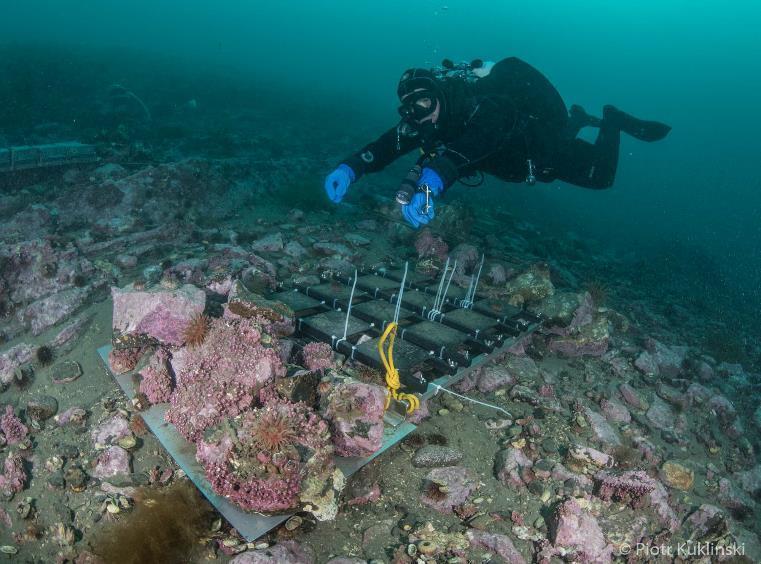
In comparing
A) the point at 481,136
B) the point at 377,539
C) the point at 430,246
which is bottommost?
the point at 377,539

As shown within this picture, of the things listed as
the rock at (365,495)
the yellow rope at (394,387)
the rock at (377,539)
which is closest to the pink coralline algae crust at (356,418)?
the rock at (365,495)

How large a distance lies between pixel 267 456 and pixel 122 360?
2.31m

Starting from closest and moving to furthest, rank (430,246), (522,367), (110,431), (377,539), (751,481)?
(377,539), (110,431), (751,481), (522,367), (430,246)

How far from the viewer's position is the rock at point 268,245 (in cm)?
838

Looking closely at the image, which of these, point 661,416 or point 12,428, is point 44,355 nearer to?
point 12,428

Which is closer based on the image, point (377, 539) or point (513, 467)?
point (377, 539)

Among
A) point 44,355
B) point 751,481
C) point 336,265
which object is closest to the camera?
point 751,481

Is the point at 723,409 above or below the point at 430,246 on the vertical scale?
below

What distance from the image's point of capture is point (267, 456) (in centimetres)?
318

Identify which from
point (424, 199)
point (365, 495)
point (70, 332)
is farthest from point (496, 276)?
point (70, 332)

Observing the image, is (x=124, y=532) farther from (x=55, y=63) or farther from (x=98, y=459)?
(x=55, y=63)

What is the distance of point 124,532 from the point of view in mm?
3135

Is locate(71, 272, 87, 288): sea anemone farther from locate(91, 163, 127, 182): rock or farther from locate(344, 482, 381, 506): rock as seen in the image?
locate(344, 482, 381, 506): rock

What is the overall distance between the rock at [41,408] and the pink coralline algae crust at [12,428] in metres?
0.13
